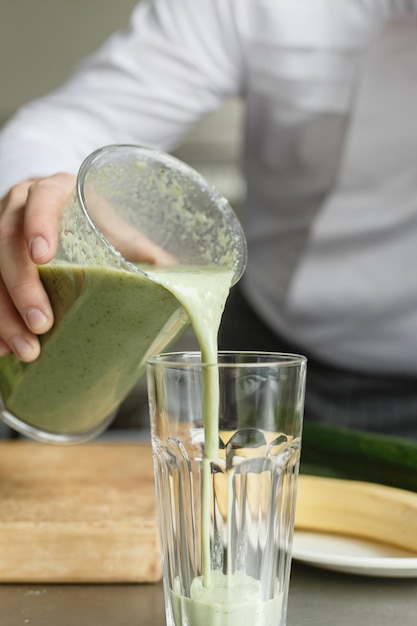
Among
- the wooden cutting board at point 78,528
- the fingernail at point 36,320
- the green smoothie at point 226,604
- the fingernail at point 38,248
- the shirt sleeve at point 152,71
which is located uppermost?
the shirt sleeve at point 152,71

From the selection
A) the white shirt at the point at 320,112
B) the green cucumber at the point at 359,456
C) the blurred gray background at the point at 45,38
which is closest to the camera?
the green cucumber at the point at 359,456

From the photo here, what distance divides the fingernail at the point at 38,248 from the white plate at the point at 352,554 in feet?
1.04

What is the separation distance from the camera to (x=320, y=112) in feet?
4.56

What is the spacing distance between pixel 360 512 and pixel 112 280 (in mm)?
321

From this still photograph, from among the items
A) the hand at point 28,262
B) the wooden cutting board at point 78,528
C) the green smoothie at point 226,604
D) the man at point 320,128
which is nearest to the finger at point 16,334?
the hand at point 28,262

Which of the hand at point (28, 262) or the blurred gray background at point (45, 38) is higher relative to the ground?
the blurred gray background at point (45, 38)

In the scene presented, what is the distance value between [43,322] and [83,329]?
34 millimetres

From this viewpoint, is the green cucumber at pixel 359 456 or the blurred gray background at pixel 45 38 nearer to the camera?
the green cucumber at pixel 359 456

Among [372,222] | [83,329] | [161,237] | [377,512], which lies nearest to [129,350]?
[83,329]

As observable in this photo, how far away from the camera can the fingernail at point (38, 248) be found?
679mm

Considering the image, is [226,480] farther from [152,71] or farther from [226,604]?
[152,71]

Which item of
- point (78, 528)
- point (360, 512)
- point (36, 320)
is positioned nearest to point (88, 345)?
point (36, 320)

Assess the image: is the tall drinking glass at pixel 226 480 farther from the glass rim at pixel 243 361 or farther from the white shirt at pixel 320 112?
the white shirt at pixel 320 112

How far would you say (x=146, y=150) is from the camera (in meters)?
0.80
